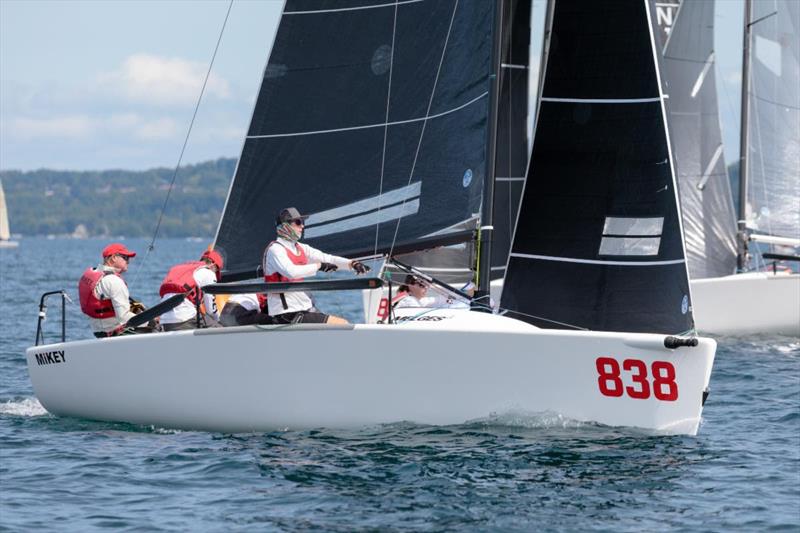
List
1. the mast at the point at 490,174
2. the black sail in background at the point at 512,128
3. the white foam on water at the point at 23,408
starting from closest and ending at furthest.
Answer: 1. the mast at the point at 490,174
2. the white foam on water at the point at 23,408
3. the black sail in background at the point at 512,128

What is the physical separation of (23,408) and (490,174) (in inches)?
191

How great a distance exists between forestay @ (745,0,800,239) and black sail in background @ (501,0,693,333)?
37.5 ft

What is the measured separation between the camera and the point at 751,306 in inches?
765

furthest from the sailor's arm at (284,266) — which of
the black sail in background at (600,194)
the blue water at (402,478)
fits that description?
the black sail in background at (600,194)

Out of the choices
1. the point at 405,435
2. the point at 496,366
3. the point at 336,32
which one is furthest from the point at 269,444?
the point at 336,32

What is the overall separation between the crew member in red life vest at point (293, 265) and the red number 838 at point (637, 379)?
1.99m

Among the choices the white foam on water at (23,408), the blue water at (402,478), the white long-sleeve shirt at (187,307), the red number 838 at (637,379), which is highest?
the white long-sleeve shirt at (187,307)

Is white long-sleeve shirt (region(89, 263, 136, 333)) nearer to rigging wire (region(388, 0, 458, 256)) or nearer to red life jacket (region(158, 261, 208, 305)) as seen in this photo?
red life jacket (region(158, 261, 208, 305))

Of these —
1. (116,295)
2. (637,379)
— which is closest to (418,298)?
(637,379)

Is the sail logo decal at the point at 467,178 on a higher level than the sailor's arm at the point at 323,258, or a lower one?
higher

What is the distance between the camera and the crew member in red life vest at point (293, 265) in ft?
32.7

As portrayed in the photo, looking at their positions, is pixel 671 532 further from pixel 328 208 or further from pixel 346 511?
pixel 328 208

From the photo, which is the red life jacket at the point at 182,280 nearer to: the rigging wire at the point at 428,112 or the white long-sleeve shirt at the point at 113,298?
the white long-sleeve shirt at the point at 113,298

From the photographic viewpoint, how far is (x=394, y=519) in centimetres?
757
